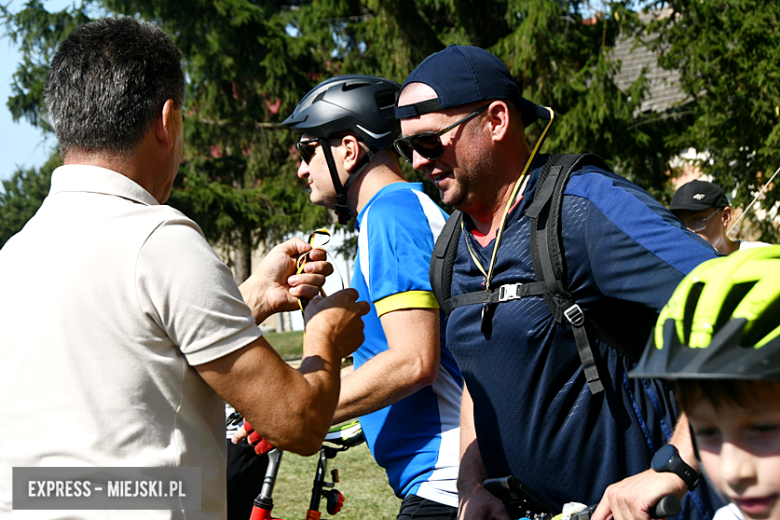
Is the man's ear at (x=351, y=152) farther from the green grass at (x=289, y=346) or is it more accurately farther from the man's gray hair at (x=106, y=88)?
the green grass at (x=289, y=346)

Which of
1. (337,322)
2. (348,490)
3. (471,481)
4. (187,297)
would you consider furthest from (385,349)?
(348,490)

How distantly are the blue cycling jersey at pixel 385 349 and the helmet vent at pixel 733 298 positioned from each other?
1458 mm

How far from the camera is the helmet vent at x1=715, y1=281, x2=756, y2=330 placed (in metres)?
1.41

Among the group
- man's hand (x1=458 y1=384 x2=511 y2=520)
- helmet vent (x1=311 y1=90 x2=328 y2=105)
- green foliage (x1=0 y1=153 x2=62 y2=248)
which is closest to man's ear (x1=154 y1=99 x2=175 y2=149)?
man's hand (x1=458 y1=384 x2=511 y2=520)

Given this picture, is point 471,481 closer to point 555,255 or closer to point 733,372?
point 555,255

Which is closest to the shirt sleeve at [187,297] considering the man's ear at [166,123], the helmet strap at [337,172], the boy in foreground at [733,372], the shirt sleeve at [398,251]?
the man's ear at [166,123]

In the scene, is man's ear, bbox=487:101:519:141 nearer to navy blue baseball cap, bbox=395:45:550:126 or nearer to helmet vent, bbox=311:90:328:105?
navy blue baseball cap, bbox=395:45:550:126

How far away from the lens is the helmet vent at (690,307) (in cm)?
142

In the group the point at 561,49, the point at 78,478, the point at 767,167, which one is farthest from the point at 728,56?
the point at 78,478

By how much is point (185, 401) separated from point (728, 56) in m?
10.3

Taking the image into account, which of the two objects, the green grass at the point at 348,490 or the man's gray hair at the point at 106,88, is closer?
the man's gray hair at the point at 106,88

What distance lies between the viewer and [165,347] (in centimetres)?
177

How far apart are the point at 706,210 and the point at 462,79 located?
14.7 ft

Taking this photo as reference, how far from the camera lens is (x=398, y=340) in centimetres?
276
